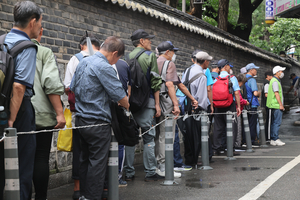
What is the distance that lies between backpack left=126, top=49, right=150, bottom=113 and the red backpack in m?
3.70

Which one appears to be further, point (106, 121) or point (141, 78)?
point (141, 78)

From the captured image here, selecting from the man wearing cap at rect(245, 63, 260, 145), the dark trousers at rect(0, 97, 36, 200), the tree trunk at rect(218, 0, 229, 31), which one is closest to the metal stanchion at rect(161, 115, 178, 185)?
the dark trousers at rect(0, 97, 36, 200)

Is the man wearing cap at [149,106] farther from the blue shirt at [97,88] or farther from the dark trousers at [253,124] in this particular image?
the dark trousers at [253,124]

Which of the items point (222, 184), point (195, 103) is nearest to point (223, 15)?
point (195, 103)

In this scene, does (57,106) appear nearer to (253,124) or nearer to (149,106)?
(149,106)

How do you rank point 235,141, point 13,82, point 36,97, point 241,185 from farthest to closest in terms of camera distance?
point 235,141
point 241,185
point 36,97
point 13,82

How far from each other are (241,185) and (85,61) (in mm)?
2897

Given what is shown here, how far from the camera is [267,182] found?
6.33 meters

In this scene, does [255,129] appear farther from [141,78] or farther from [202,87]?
[141,78]

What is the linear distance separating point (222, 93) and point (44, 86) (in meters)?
5.90

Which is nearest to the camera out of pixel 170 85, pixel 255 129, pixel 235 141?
pixel 170 85

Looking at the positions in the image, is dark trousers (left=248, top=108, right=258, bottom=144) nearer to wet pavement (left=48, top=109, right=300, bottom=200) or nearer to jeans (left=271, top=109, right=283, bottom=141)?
jeans (left=271, top=109, right=283, bottom=141)

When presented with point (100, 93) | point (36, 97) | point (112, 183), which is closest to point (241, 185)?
point (112, 183)

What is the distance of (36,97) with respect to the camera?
4438mm
